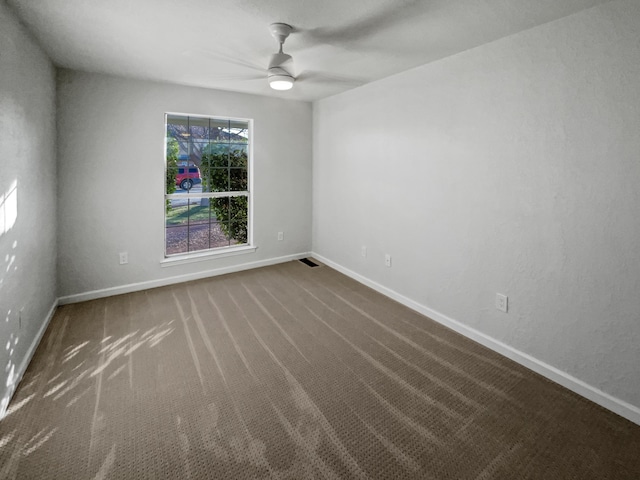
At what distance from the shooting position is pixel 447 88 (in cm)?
277

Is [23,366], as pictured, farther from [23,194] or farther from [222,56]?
[222,56]

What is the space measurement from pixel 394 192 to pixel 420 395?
1977 mm

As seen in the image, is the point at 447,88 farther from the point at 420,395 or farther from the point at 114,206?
the point at 114,206

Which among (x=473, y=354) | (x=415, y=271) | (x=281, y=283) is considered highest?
(x=415, y=271)

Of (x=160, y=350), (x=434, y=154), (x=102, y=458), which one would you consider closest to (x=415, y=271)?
(x=434, y=154)

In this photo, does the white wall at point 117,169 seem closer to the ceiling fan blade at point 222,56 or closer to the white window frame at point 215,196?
the white window frame at point 215,196

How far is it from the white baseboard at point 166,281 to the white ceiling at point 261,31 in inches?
84.1

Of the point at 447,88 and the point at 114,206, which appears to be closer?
the point at 447,88

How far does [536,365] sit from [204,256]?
11.4ft

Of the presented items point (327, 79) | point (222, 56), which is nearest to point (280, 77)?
point (222, 56)

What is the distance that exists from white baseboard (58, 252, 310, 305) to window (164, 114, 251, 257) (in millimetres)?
287

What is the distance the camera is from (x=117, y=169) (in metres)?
3.43

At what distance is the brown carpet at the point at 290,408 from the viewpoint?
1562 millimetres

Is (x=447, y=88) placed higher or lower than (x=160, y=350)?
higher
